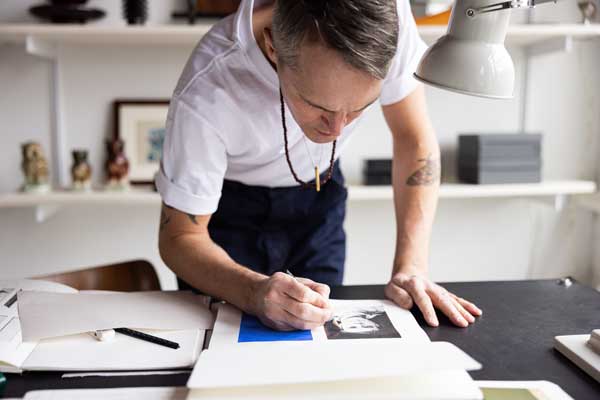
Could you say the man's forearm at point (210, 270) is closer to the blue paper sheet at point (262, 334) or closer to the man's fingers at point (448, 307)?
the blue paper sheet at point (262, 334)

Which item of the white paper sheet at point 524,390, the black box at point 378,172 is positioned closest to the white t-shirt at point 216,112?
the white paper sheet at point 524,390

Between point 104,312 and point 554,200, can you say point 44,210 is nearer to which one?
point 104,312

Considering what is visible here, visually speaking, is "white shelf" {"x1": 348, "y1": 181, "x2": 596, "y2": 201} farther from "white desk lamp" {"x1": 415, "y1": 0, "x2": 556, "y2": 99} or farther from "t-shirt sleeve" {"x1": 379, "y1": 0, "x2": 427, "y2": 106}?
"white desk lamp" {"x1": 415, "y1": 0, "x2": 556, "y2": 99}

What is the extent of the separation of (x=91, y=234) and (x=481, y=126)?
5.29 ft

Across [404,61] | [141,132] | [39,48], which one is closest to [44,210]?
[141,132]

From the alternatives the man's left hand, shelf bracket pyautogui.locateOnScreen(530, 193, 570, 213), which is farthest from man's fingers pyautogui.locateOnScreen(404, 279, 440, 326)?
shelf bracket pyautogui.locateOnScreen(530, 193, 570, 213)

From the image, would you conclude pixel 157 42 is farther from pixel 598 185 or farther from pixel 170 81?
pixel 598 185

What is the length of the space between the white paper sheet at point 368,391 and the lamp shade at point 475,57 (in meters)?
0.38

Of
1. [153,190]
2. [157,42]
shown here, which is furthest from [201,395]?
[157,42]

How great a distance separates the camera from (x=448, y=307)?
92 centimetres

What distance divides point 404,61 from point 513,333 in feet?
1.99

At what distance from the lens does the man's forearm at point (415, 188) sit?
1275mm

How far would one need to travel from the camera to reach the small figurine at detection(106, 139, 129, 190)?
2006 mm

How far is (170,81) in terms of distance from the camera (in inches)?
85.4
